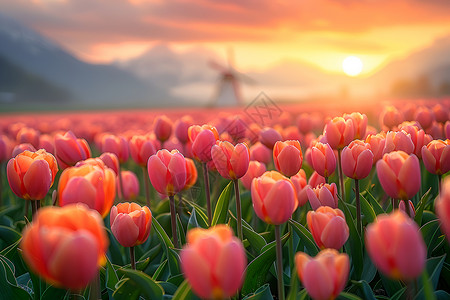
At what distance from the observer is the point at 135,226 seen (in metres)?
2.21

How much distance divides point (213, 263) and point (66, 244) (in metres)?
0.40

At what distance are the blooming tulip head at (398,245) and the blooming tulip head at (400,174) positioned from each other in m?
0.72

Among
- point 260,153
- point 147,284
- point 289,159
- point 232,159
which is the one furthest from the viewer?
point 260,153

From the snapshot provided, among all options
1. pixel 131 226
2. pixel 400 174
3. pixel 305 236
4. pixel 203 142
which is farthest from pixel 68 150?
pixel 400 174

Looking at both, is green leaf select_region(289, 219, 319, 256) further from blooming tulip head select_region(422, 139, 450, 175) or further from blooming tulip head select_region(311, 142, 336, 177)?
blooming tulip head select_region(422, 139, 450, 175)

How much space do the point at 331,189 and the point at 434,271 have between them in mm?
646

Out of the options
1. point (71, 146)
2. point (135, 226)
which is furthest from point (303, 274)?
point (71, 146)

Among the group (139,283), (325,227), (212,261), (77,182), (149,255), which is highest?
(77,182)

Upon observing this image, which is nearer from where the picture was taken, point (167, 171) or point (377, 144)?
point (167, 171)

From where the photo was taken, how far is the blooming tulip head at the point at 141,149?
3.69 m

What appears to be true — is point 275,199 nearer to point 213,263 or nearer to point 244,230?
point 213,263

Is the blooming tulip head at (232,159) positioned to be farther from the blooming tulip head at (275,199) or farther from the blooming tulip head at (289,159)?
the blooming tulip head at (275,199)

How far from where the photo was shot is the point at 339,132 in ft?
10.0

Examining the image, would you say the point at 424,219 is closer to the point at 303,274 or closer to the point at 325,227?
the point at 325,227
